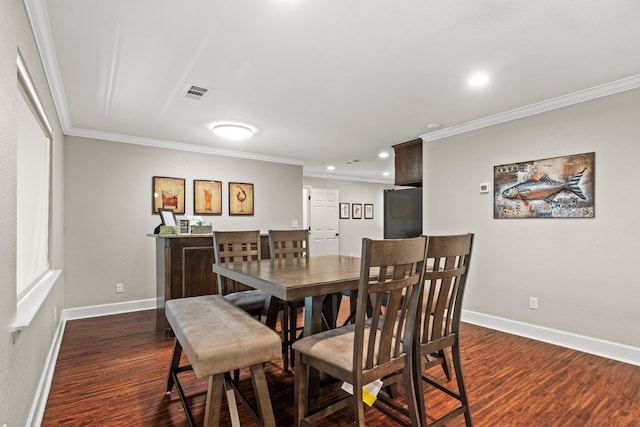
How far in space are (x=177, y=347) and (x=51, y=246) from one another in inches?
73.3

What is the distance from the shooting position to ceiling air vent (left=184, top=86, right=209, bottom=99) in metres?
2.87

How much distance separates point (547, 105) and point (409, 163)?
1816 millimetres

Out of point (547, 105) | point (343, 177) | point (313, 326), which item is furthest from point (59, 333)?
point (343, 177)

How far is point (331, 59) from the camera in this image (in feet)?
7.77

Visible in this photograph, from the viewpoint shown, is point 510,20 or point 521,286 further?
point 521,286

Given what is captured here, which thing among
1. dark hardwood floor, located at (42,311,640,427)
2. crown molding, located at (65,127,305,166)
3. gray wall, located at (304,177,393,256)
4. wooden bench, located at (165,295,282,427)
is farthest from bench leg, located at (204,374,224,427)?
gray wall, located at (304,177,393,256)

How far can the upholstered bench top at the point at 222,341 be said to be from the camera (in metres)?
1.38

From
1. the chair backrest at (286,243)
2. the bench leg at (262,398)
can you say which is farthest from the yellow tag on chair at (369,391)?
the chair backrest at (286,243)

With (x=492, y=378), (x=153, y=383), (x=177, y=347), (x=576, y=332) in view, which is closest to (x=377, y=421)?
(x=492, y=378)

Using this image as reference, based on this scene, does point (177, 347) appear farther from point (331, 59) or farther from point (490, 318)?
point (490, 318)

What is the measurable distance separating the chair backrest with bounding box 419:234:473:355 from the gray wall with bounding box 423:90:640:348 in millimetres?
2019

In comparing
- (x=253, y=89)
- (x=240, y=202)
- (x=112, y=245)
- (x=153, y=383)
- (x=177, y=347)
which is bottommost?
(x=153, y=383)

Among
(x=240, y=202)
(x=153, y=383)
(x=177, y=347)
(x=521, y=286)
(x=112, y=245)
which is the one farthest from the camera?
(x=240, y=202)

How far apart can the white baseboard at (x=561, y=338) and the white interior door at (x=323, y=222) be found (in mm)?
4281
